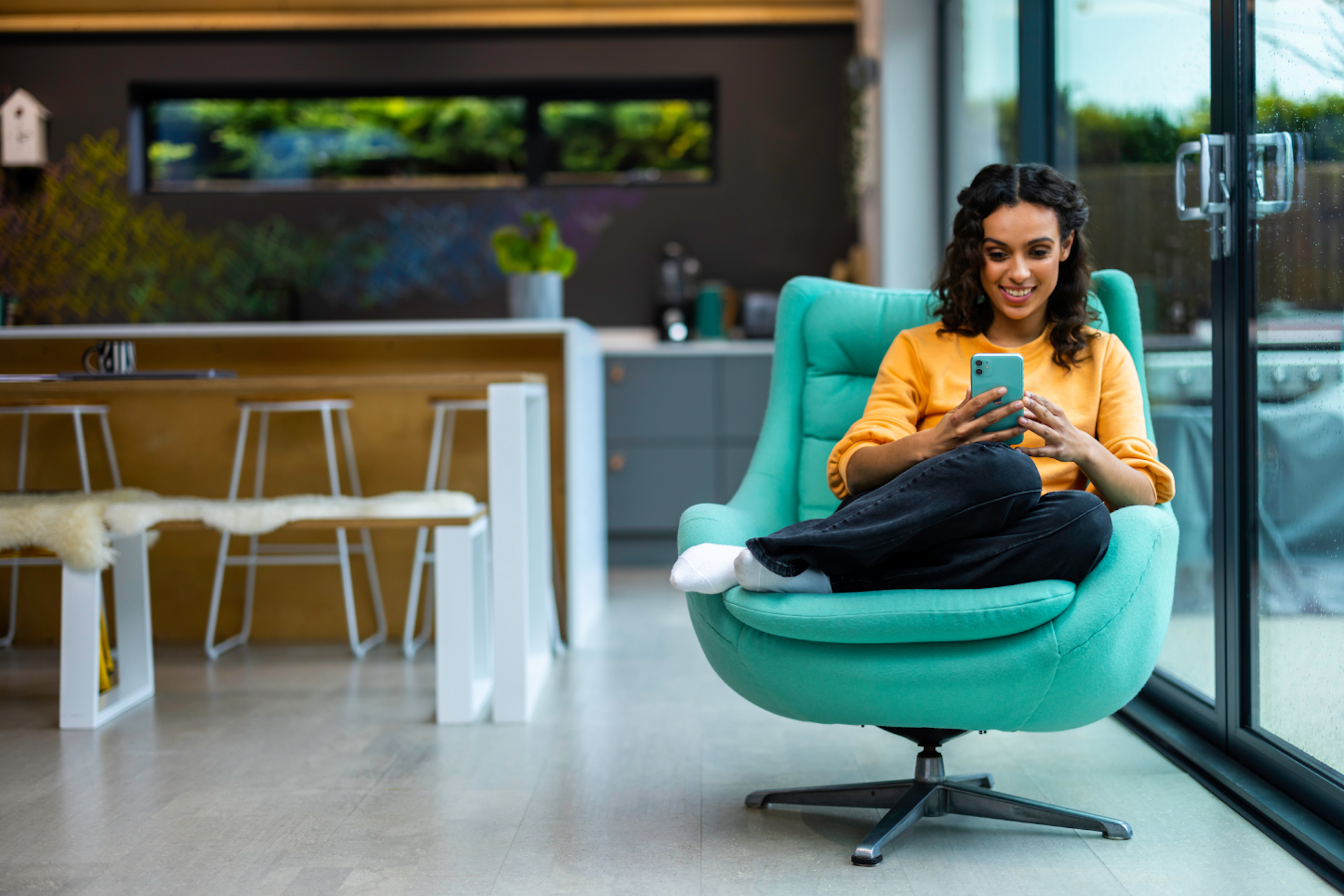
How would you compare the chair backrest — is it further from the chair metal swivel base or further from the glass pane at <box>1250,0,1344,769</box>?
the chair metal swivel base

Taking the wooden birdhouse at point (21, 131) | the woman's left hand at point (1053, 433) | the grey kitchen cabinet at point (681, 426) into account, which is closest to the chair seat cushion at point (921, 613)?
the woman's left hand at point (1053, 433)

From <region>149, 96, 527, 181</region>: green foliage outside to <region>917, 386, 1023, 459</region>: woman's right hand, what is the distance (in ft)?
12.9

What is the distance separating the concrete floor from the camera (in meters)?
1.67

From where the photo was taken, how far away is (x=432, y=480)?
3379 millimetres

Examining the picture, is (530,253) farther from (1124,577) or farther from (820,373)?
(1124,577)

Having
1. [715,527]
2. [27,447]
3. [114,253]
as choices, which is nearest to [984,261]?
[715,527]

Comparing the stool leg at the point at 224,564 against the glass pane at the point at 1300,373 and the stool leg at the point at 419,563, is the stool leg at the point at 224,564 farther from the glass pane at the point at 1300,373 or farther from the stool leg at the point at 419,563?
the glass pane at the point at 1300,373

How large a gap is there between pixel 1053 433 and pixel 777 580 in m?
0.46

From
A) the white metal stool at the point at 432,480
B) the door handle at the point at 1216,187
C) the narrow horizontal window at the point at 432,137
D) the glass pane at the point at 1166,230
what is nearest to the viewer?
the door handle at the point at 1216,187

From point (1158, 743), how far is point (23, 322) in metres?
4.91

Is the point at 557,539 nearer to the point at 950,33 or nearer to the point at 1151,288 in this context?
the point at 1151,288

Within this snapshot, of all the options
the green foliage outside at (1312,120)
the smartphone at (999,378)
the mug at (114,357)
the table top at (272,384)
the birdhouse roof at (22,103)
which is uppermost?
the birdhouse roof at (22,103)

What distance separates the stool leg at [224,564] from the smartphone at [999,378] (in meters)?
2.24

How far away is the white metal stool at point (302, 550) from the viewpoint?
3.22 m
